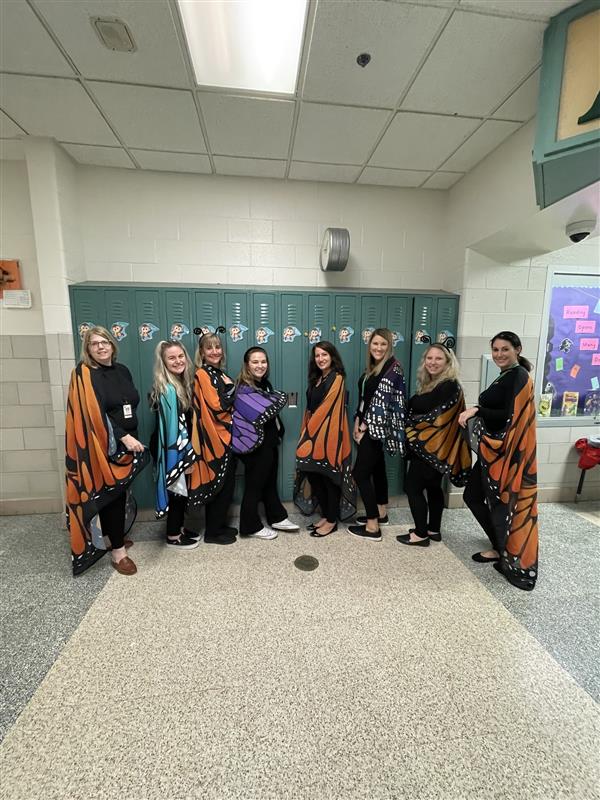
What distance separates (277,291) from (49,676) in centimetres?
257

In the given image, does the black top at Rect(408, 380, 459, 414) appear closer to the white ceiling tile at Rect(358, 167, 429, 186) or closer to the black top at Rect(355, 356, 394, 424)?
the black top at Rect(355, 356, 394, 424)

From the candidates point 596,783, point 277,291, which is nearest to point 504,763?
point 596,783

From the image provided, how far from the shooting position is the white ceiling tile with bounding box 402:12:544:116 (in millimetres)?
1479

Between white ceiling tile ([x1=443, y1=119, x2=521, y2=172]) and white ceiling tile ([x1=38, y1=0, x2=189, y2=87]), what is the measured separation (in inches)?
72.7

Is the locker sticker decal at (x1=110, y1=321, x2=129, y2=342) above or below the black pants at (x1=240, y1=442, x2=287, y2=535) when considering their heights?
above

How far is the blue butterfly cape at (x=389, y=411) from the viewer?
237cm

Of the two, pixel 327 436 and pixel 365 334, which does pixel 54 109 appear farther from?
pixel 327 436

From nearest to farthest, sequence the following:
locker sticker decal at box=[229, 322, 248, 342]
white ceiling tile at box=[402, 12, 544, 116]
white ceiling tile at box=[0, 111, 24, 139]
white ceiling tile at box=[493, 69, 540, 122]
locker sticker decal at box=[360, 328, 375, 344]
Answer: white ceiling tile at box=[402, 12, 544, 116]
white ceiling tile at box=[493, 69, 540, 122]
white ceiling tile at box=[0, 111, 24, 139]
locker sticker decal at box=[229, 322, 248, 342]
locker sticker decal at box=[360, 328, 375, 344]

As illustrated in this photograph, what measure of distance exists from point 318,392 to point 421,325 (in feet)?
3.71

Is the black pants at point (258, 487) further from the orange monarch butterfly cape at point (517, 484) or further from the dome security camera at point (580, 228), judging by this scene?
the dome security camera at point (580, 228)

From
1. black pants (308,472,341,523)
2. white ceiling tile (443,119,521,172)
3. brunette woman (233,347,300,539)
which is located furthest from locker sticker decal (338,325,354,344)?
white ceiling tile (443,119,521,172)

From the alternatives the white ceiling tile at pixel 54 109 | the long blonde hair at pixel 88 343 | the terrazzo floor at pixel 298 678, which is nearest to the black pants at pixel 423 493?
the terrazzo floor at pixel 298 678

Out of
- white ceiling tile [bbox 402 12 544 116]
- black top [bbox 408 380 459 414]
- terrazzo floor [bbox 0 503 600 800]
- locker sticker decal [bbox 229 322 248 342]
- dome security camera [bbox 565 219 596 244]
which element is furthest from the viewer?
locker sticker decal [bbox 229 322 248 342]

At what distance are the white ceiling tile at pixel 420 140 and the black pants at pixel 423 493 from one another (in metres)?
2.18
